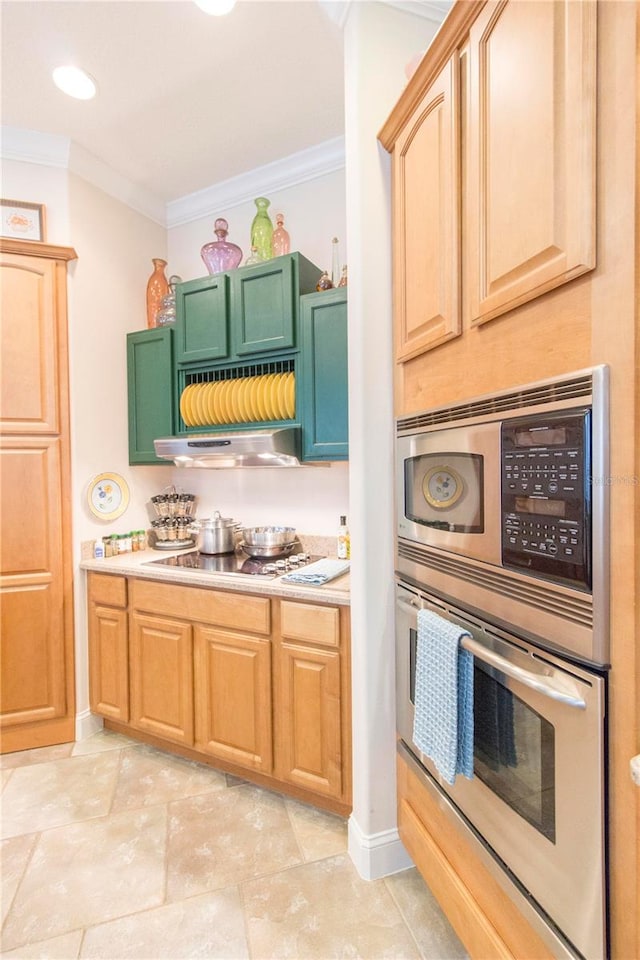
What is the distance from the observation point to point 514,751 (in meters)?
0.92

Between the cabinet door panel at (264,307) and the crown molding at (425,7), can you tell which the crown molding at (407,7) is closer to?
the crown molding at (425,7)

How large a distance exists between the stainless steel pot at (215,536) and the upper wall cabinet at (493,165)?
1.39 metres

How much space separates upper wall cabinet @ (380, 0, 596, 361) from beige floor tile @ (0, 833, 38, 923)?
Result: 2.12m

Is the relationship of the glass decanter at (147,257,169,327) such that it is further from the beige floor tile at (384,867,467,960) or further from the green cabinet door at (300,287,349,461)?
the beige floor tile at (384,867,467,960)

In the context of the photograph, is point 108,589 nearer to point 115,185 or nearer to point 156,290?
point 156,290

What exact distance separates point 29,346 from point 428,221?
6.50 feet

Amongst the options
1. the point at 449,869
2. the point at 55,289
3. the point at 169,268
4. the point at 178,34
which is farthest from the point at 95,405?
the point at 449,869

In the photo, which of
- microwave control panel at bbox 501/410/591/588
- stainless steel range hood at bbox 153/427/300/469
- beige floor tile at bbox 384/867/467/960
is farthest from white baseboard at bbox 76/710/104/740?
microwave control panel at bbox 501/410/591/588

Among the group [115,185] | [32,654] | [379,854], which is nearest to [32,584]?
[32,654]

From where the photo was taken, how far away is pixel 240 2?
1.50 metres

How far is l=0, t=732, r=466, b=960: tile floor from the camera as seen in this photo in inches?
48.2

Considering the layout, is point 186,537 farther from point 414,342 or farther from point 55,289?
point 414,342

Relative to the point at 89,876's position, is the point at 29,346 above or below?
above

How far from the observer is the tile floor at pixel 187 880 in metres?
1.22
